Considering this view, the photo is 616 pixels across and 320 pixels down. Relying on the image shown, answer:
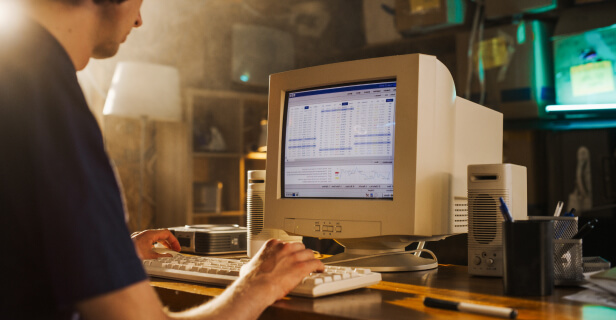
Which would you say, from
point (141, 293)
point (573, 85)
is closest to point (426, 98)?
point (141, 293)

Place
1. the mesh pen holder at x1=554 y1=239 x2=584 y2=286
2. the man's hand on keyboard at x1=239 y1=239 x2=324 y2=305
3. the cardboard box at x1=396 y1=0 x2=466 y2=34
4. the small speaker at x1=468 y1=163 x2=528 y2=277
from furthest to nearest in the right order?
the cardboard box at x1=396 y1=0 x2=466 y2=34, the small speaker at x1=468 y1=163 x2=528 y2=277, the mesh pen holder at x1=554 y1=239 x2=584 y2=286, the man's hand on keyboard at x1=239 y1=239 x2=324 y2=305

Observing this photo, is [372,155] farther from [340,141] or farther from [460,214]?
[460,214]

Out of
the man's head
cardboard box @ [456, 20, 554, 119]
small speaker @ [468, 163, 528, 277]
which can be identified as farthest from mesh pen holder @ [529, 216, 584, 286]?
cardboard box @ [456, 20, 554, 119]

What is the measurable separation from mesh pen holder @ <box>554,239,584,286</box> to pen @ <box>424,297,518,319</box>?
0.30m

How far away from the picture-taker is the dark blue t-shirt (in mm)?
578

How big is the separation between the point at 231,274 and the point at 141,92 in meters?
2.61

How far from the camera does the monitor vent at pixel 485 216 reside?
119cm

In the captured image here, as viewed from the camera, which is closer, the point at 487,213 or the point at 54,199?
the point at 54,199

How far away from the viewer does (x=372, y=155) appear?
1272 millimetres

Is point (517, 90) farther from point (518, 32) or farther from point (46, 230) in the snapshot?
point (46, 230)

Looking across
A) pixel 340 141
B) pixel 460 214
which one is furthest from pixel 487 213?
pixel 340 141

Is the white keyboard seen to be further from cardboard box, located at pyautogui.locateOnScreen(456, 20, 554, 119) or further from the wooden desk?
cardboard box, located at pyautogui.locateOnScreen(456, 20, 554, 119)

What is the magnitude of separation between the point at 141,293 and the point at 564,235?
2.81ft

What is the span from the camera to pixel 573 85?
272 cm
